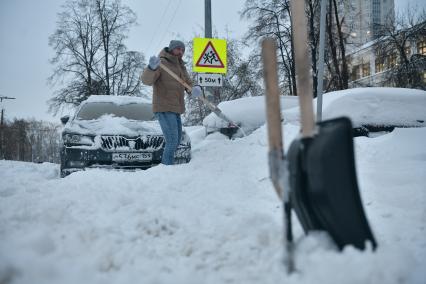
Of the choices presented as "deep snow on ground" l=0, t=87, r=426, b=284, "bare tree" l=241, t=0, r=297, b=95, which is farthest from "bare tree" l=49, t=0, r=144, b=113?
"deep snow on ground" l=0, t=87, r=426, b=284

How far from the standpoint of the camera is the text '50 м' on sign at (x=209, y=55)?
6.37 metres

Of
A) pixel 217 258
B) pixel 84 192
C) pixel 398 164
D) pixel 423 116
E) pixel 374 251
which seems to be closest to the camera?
pixel 374 251

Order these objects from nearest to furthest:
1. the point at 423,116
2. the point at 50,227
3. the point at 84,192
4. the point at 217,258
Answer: the point at 217,258
the point at 50,227
the point at 84,192
the point at 423,116

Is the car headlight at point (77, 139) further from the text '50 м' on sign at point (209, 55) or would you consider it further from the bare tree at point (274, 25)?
the bare tree at point (274, 25)

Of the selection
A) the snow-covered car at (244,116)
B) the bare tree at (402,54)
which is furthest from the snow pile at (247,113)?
the bare tree at (402,54)

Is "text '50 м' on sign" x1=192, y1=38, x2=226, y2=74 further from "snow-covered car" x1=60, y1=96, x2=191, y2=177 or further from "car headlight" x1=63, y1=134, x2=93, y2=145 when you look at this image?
"car headlight" x1=63, y1=134, x2=93, y2=145

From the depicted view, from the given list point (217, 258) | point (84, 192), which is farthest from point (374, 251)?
point (84, 192)

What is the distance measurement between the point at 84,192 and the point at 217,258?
1345 millimetres

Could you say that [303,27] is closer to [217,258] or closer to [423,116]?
[217,258]

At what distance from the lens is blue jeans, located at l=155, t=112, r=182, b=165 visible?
4090 millimetres

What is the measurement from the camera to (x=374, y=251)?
53.4 inches

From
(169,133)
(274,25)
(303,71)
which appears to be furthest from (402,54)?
(303,71)

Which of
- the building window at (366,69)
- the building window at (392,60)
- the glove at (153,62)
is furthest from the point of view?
the building window at (366,69)

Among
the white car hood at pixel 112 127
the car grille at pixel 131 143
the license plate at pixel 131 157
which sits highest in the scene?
the white car hood at pixel 112 127
